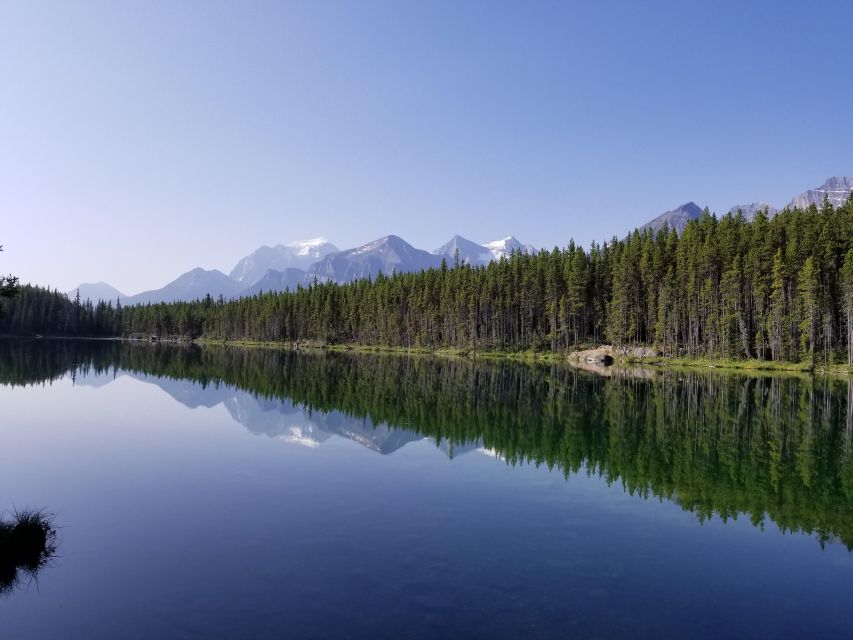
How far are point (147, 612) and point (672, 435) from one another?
81.7 feet

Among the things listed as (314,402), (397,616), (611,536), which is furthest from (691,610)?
(314,402)

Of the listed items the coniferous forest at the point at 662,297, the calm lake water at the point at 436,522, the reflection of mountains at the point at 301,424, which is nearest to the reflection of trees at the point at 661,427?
the calm lake water at the point at 436,522

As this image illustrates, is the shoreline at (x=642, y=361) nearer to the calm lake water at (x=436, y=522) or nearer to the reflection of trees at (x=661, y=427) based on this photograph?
the reflection of trees at (x=661, y=427)

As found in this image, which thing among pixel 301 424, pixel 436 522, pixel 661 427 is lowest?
pixel 436 522

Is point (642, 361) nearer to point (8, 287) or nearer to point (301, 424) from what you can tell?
point (301, 424)

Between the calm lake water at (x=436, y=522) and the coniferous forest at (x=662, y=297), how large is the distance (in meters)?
47.5

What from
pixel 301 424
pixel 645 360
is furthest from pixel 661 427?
pixel 645 360

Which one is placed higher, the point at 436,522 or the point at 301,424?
the point at 301,424

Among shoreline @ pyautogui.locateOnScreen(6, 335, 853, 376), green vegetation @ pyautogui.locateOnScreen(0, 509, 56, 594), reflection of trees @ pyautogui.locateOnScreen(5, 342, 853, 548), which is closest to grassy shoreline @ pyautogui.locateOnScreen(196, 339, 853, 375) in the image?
shoreline @ pyautogui.locateOnScreen(6, 335, 853, 376)

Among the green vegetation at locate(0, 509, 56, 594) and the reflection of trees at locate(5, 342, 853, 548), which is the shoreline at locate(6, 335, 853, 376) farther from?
the green vegetation at locate(0, 509, 56, 594)

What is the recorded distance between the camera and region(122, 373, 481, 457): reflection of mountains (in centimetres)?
2702

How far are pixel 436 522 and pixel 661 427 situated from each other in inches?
749

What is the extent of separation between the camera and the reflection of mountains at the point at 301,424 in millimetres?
27016

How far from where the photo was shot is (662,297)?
297ft
